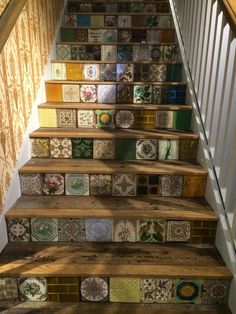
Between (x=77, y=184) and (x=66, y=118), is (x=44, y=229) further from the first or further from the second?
→ (x=66, y=118)

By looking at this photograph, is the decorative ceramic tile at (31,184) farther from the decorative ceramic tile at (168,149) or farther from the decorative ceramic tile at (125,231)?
the decorative ceramic tile at (168,149)

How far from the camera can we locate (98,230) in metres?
1.42

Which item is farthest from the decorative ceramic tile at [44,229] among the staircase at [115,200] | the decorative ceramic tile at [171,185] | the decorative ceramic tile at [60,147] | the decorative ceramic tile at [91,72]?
the decorative ceramic tile at [91,72]

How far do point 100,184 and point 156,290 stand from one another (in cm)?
62

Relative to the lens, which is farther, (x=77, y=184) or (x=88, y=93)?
(x=88, y=93)

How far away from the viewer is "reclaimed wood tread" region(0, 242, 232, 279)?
1213mm


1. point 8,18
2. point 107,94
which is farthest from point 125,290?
point 107,94

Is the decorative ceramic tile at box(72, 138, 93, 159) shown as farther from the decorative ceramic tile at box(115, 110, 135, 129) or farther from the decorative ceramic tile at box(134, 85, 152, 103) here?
the decorative ceramic tile at box(134, 85, 152, 103)

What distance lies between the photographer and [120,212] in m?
1.42

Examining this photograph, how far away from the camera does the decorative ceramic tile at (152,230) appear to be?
1.41 meters

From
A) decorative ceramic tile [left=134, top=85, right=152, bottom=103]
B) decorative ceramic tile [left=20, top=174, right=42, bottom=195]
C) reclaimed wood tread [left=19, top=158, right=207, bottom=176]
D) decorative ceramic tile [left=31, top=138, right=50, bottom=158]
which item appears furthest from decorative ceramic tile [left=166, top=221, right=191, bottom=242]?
decorative ceramic tile [left=134, top=85, right=152, bottom=103]

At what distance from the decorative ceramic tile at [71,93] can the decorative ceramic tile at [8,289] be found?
1.31 metres

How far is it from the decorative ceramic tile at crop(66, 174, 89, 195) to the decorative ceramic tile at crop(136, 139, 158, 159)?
15.2 inches

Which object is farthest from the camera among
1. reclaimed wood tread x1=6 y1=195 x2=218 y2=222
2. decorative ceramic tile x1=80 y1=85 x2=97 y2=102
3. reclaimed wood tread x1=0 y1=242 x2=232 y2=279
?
decorative ceramic tile x1=80 y1=85 x2=97 y2=102
